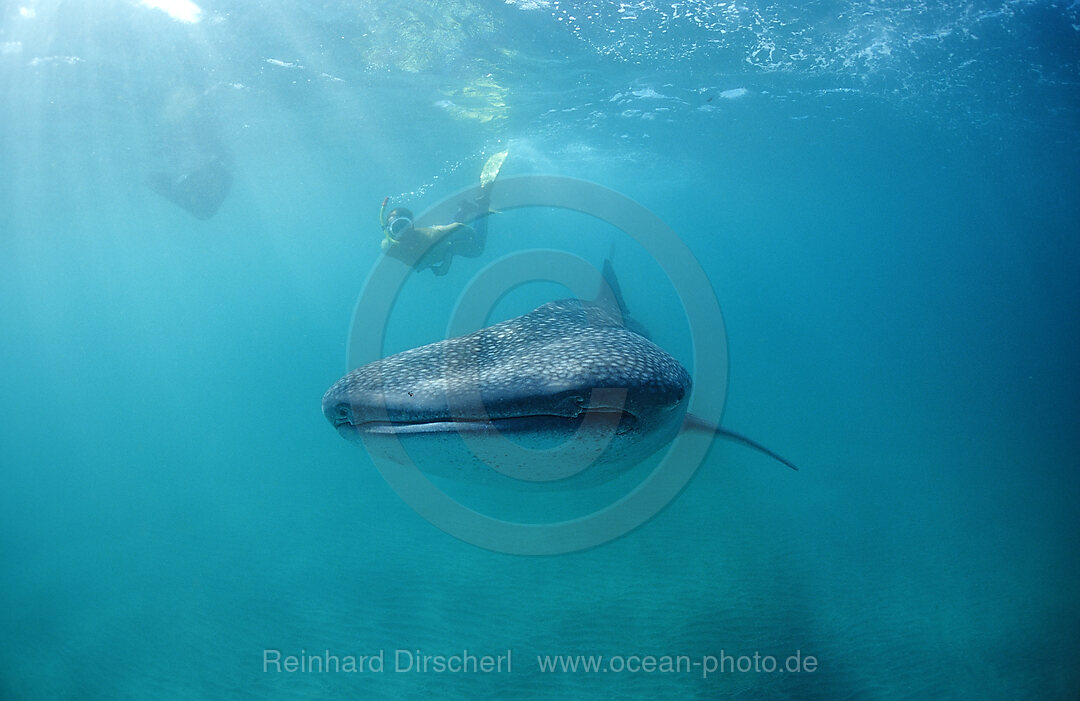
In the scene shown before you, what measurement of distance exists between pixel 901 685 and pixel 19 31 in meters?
20.8

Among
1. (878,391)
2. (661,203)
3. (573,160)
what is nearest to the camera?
(878,391)

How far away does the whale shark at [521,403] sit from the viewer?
2.09 metres

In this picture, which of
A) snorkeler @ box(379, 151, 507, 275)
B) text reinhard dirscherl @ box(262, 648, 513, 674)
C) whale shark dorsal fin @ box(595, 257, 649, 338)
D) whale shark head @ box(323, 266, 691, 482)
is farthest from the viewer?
snorkeler @ box(379, 151, 507, 275)

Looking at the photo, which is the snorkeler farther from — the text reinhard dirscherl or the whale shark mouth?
the whale shark mouth

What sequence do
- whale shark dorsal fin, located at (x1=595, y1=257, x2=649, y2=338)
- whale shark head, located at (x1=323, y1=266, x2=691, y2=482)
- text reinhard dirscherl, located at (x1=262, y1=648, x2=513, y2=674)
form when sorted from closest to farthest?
whale shark head, located at (x1=323, y1=266, x2=691, y2=482) → text reinhard dirscherl, located at (x1=262, y1=648, x2=513, y2=674) → whale shark dorsal fin, located at (x1=595, y1=257, x2=649, y2=338)

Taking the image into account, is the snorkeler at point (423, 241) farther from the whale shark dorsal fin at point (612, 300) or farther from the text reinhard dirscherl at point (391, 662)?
the text reinhard dirscherl at point (391, 662)

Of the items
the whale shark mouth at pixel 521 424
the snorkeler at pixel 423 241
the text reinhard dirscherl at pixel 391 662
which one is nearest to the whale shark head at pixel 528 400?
the whale shark mouth at pixel 521 424

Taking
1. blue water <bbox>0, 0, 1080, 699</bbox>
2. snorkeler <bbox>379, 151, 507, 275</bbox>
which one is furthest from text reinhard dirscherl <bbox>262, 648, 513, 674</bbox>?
snorkeler <bbox>379, 151, 507, 275</bbox>

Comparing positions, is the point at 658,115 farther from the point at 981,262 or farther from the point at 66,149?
the point at 981,262

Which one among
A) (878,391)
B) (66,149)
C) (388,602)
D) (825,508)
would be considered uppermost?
(66,149)

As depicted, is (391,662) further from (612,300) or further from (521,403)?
(521,403)

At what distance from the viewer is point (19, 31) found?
38.6ft

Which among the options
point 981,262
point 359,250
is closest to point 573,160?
point 359,250

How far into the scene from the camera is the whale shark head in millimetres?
2084
